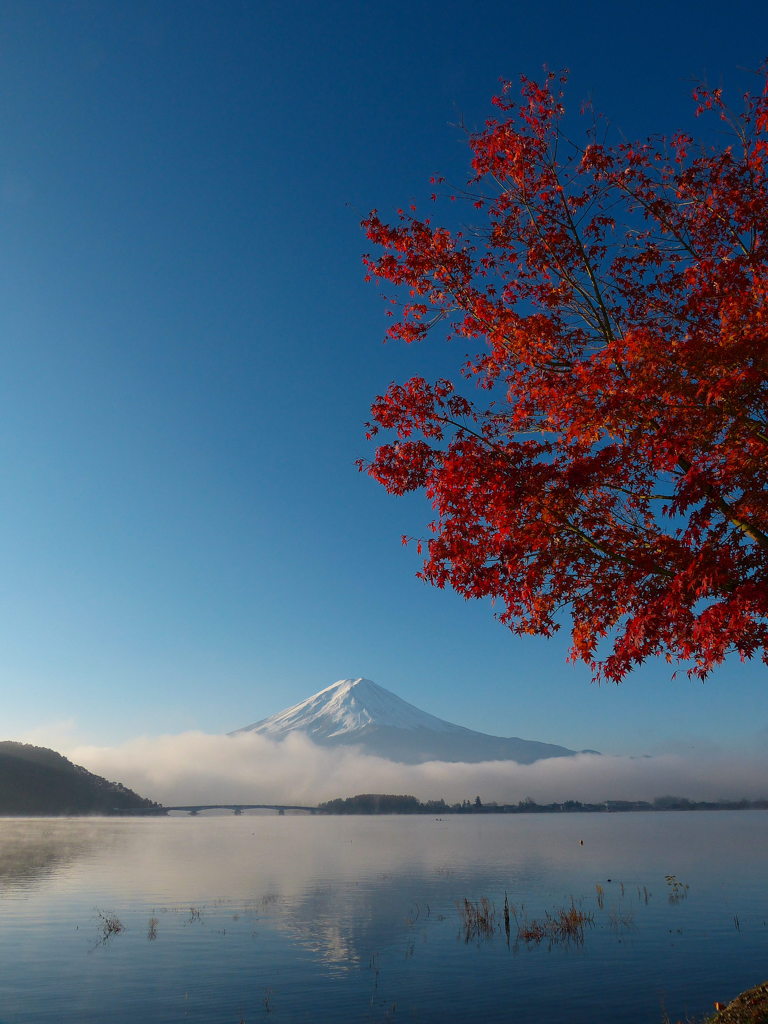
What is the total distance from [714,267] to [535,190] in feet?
11.6

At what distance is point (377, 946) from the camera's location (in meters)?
29.0

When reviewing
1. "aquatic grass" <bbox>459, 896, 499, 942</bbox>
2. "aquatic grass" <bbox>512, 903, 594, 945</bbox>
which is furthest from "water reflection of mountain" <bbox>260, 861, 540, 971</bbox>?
"aquatic grass" <bbox>512, 903, 594, 945</bbox>

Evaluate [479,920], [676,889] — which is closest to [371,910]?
[479,920]

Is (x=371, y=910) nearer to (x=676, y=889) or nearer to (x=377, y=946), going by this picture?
(x=377, y=946)

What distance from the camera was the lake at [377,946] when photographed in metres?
20.5

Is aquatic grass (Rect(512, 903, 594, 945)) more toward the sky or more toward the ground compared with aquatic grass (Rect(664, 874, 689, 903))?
more toward the sky

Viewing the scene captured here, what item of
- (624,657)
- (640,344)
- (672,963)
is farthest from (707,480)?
(672,963)

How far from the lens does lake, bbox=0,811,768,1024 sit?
20.5 meters

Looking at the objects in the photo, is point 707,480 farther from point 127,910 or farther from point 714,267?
point 127,910

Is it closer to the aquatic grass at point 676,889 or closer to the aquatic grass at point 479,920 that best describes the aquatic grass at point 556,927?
the aquatic grass at point 479,920

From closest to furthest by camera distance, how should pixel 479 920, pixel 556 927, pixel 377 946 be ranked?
pixel 377 946
pixel 556 927
pixel 479 920

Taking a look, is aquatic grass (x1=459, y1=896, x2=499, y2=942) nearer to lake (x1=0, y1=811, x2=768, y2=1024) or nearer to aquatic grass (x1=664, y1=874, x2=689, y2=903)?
lake (x1=0, y1=811, x2=768, y2=1024)

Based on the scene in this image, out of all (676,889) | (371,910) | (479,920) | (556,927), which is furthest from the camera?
(676,889)

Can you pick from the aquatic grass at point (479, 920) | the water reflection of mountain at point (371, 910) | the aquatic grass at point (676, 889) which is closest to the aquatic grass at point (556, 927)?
the aquatic grass at point (479, 920)
